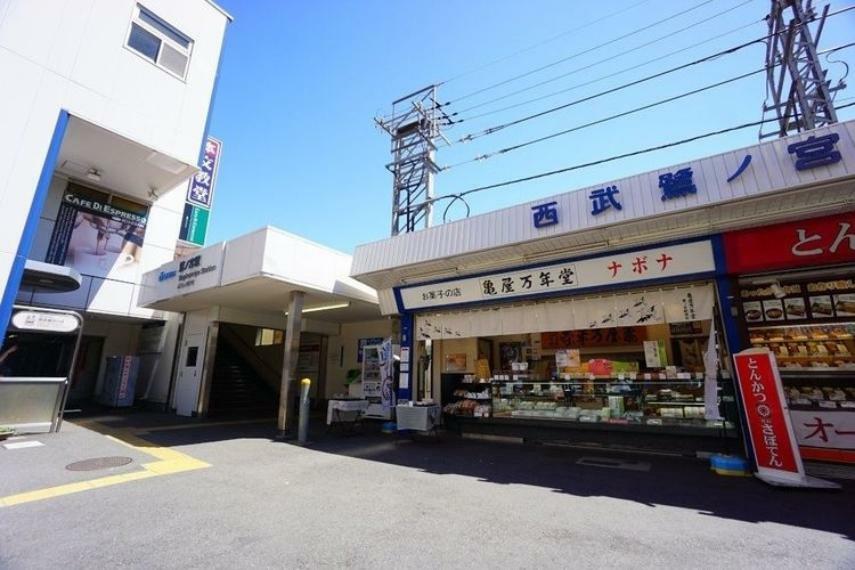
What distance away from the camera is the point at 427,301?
33.5 feet

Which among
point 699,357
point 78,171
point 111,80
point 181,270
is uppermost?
point 111,80

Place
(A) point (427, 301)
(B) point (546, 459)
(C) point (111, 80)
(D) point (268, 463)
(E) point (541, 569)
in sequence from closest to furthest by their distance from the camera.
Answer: (E) point (541, 569), (D) point (268, 463), (B) point (546, 459), (C) point (111, 80), (A) point (427, 301)

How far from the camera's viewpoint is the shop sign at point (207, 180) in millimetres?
19250

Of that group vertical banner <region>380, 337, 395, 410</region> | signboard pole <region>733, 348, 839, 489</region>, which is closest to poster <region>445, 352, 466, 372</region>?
vertical banner <region>380, 337, 395, 410</region>

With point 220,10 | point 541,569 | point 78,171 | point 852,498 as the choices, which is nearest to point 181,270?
point 78,171

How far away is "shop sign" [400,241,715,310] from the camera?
23.3ft

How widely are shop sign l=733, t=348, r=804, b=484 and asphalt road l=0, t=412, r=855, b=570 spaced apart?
39cm

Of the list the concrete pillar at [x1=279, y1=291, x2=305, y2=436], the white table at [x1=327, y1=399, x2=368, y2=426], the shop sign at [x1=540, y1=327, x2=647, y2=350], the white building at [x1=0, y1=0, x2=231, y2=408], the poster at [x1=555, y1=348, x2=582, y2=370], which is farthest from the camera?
the shop sign at [x1=540, y1=327, x2=647, y2=350]

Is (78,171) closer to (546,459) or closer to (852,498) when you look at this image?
(546,459)

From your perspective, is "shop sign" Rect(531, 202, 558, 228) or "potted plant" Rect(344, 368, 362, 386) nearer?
"shop sign" Rect(531, 202, 558, 228)

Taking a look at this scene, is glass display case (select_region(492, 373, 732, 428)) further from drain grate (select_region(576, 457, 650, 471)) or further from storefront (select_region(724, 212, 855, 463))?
storefront (select_region(724, 212, 855, 463))

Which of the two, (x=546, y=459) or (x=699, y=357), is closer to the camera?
(x=546, y=459)

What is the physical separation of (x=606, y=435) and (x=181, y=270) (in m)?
12.6

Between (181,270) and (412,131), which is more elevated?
(412,131)
